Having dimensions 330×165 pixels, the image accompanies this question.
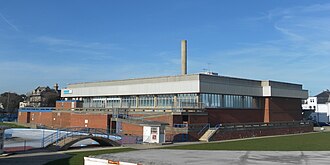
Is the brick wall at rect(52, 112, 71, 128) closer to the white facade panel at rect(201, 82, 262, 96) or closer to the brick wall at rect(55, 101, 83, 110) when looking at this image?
the brick wall at rect(55, 101, 83, 110)

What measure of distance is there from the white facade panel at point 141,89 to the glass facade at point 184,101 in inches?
30.8

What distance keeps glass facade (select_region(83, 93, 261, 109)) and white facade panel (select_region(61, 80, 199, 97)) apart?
782 mm

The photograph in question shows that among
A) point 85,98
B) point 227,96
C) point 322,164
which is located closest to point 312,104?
point 227,96

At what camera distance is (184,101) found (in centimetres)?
4522

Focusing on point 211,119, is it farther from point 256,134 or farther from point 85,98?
point 85,98

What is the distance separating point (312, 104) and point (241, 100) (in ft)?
191

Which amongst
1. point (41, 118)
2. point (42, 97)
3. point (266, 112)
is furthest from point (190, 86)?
point (42, 97)

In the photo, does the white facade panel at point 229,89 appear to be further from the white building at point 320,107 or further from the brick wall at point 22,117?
the brick wall at point 22,117

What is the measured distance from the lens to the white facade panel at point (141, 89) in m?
44.8

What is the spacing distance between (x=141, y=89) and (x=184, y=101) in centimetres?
802

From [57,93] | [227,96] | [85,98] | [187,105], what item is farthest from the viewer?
[57,93]

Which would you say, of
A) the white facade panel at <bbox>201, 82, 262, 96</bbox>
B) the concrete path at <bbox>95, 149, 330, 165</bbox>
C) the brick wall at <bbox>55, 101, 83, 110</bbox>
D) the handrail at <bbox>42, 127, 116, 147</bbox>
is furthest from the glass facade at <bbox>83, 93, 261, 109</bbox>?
the concrete path at <bbox>95, 149, 330, 165</bbox>

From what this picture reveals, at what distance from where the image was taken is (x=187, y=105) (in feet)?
144

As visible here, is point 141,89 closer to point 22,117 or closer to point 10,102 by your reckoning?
point 22,117
